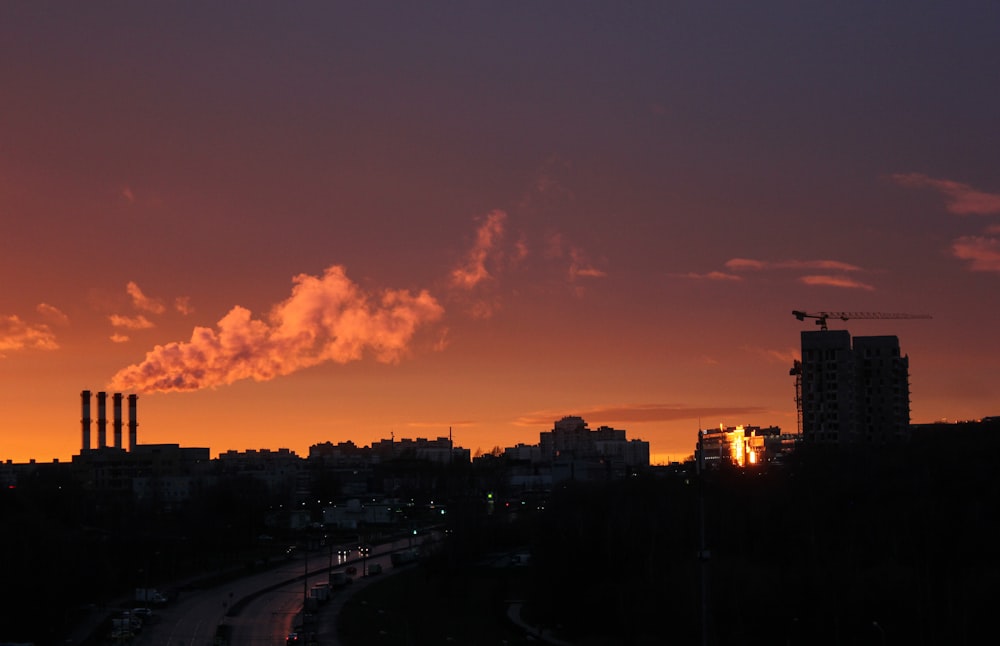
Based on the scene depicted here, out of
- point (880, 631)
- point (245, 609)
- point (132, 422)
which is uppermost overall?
point (132, 422)

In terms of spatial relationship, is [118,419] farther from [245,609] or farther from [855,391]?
[245,609]

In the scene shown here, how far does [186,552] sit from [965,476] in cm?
6316

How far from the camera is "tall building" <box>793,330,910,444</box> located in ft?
479

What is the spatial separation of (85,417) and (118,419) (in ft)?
13.5

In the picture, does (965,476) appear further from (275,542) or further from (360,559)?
(275,542)

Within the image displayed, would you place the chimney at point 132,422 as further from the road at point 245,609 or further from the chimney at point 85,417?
the road at point 245,609

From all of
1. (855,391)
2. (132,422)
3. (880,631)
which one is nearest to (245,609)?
(880,631)

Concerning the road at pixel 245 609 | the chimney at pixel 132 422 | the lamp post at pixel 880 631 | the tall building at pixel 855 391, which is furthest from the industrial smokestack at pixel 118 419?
the lamp post at pixel 880 631

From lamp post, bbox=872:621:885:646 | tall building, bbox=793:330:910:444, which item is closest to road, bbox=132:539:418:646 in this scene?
lamp post, bbox=872:621:885:646

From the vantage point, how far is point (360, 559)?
114625 millimetres

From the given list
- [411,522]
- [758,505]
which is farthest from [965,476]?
[411,522]

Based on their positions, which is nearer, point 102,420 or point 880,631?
point 880,631

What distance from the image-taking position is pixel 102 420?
584ft

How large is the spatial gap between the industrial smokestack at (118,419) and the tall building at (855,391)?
283ft
